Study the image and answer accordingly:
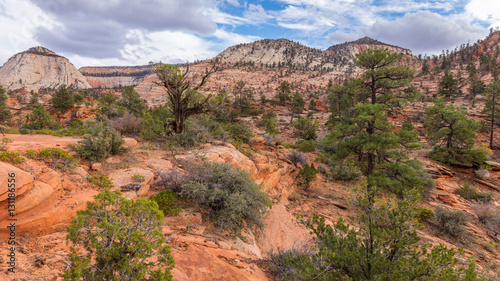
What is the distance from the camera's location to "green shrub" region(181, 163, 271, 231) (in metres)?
5.57

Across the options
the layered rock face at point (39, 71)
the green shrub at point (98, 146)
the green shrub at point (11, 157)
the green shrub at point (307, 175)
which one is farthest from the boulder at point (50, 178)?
the layered rock face at point (39, 71)

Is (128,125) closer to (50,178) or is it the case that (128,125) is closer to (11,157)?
(11,157)

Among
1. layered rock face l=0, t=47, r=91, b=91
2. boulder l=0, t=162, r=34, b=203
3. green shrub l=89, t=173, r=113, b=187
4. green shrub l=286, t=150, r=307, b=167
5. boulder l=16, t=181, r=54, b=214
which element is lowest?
green shrub l=286, t=150, r=307, b=167

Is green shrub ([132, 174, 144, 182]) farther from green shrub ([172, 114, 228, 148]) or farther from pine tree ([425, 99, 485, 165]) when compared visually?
pine tree ([425, 99, 485, 165])

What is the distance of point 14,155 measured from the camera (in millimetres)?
4309

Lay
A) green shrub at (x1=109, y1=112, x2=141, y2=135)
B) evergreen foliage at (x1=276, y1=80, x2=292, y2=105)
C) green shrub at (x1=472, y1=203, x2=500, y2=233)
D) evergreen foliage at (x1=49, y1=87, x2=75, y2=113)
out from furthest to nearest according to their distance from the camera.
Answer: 1. evergreen foliage at (x1=276, y1=80, x2=292, y2=105)
2. evergreen foliage at (x1=49, y1=87, x2=75, y2=113)
3. green shrub at (x1=109, y1=112, x2=141, y2=135)
4. green shrub at (x1=472, y1=203, x2=500, y2=233)

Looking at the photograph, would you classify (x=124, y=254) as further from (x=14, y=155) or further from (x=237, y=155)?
(x=237, y=155)

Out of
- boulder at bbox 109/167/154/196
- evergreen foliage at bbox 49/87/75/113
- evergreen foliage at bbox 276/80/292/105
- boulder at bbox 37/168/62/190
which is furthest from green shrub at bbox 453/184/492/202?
evergreen foliage at bbox 49/87/75/113

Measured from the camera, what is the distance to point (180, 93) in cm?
1034

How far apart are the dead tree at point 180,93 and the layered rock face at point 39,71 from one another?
106 meters

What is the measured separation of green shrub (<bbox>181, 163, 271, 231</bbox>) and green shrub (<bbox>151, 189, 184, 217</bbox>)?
10.4 inches

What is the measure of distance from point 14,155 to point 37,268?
3.01 metres

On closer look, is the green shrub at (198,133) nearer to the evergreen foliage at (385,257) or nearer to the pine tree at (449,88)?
the evergreen foliage at (385,257)

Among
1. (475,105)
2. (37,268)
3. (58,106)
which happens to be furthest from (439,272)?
(475,105)
